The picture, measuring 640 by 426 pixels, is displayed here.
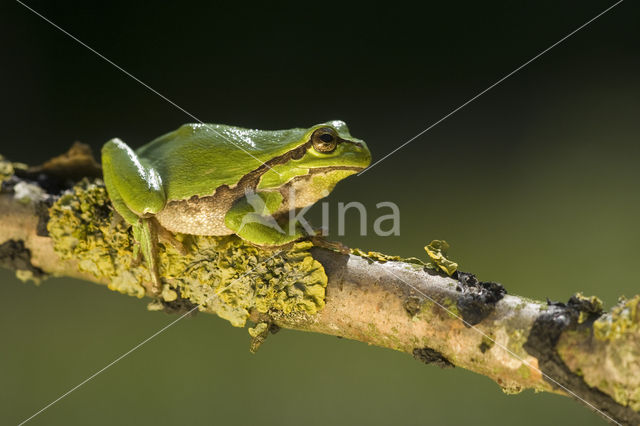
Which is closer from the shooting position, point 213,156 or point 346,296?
point 346,296

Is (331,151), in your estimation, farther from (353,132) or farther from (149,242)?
(353,132)

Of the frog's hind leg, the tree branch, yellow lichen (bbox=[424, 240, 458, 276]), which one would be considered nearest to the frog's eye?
the tree branch

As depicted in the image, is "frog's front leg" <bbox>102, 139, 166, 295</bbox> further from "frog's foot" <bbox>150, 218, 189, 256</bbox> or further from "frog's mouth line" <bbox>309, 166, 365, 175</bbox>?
"frog's mouth line" <bbox>309, 166, 365, 175</bbox>

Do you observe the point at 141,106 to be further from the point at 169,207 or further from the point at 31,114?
the point at 169,207

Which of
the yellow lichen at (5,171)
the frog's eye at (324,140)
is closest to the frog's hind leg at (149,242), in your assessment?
the frog's eye at (324,140)

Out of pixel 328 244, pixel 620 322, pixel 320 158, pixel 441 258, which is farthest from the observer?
pixel 320 158

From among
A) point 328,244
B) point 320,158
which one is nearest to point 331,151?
point 320,158

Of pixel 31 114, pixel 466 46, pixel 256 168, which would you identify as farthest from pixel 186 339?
pixel 466 46

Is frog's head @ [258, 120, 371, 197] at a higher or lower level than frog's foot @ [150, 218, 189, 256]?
higher
